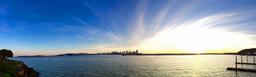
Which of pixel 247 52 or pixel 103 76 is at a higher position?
pixel 247 52

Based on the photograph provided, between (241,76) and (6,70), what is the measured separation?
7095 cm

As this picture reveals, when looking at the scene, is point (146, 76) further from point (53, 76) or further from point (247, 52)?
point (247, 52)

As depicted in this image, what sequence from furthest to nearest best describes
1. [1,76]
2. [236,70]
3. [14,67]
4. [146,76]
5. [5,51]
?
[5,51] → [236,70] → [146,76] → [14,67] → [1,76]

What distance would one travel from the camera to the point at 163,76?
248 ft

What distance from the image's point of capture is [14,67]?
60.8 metres

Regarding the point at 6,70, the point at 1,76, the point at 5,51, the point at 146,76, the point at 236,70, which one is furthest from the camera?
the point at 5,51

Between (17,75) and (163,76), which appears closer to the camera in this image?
(17,75)

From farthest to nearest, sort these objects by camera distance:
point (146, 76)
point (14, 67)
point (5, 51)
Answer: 1. point (5, 51)
2. point (146, 76)
3. point (14, 67)

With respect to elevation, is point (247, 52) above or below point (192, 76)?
above

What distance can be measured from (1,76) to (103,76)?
34250 mm

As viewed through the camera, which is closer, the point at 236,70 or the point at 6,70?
the point at 6,70

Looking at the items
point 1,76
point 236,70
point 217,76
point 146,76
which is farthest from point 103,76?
point 236,70

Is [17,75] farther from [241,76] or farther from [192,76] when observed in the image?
[241,76]

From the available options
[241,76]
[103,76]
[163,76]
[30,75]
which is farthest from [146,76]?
[30,75]
